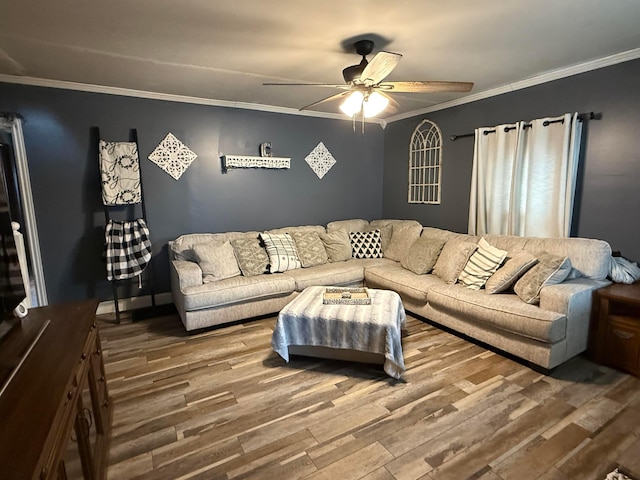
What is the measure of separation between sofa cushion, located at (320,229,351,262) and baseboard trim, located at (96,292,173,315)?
2000 millimetres

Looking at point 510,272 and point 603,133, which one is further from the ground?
point 603,133

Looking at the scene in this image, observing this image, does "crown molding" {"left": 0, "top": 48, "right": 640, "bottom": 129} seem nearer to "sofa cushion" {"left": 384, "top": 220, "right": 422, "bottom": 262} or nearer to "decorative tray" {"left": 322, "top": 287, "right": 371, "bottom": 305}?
"sofa cushion" {"left": 384, "top": 220, "right": 422, "bottom": 262}

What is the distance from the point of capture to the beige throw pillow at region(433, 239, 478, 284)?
3.33 meters

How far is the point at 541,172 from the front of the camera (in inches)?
130

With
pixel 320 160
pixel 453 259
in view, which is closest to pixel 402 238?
pixel 453 259

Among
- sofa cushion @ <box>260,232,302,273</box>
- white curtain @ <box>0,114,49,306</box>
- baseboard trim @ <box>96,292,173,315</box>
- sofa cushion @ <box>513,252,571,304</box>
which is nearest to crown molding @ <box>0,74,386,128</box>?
white curtain @ <box>0,114,49,306</box>

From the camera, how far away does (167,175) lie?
12.8 ft

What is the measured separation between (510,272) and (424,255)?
3.23 ft

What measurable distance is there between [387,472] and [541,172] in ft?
9.99

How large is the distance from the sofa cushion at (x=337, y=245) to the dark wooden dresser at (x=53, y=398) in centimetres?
280

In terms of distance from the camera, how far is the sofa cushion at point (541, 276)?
265cm

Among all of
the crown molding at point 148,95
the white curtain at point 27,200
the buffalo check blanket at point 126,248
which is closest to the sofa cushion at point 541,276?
the crown molding at point 148,95

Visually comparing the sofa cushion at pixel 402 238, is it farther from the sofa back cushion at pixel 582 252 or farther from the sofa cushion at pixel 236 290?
the sofa cushion at pixel 236 290

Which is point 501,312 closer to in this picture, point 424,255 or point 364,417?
point 424,255
